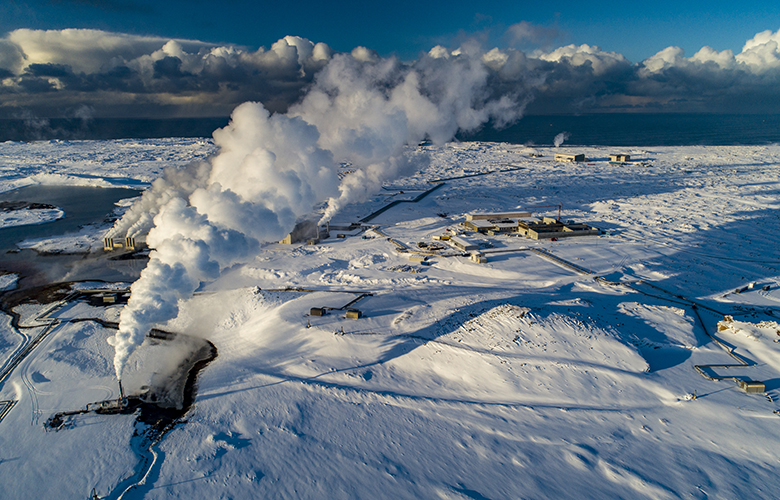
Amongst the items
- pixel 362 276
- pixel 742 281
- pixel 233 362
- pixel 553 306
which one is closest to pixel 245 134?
pixel 362 276

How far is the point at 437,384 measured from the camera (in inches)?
1385

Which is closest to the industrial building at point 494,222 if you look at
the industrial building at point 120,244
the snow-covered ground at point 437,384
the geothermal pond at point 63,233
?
the snow-covered ground at point 437,384

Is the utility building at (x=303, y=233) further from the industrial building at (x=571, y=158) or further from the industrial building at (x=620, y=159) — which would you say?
the industrial building at (x=620, y=159)

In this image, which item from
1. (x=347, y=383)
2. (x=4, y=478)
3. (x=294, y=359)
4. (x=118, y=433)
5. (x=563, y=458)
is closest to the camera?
(x=4, y=478)

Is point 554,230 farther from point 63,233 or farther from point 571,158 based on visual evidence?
point 571,158

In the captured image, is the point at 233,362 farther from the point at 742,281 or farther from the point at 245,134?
the point at 742,281

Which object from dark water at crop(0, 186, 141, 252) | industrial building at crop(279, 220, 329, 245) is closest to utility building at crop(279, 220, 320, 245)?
industrial building at crop(279, 220, 329, 245)

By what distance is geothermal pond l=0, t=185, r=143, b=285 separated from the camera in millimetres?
59125

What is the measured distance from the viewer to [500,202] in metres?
102

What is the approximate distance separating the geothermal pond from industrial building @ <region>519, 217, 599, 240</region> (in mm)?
58770

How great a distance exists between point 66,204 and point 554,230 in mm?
108518

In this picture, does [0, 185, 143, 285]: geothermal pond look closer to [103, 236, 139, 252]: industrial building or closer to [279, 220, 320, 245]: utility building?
[103, 236, 139, 252]: industrial building

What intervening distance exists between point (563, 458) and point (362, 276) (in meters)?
32.9

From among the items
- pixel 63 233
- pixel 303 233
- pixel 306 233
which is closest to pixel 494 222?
pixel 306 233
